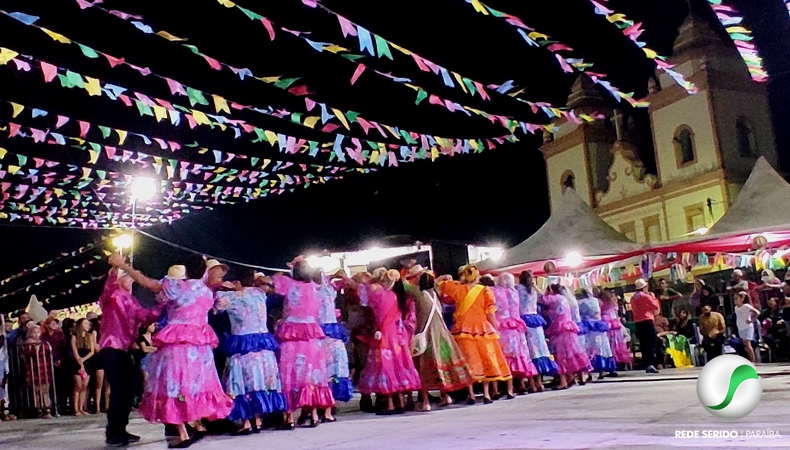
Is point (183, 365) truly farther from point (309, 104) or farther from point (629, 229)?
point (629, 229)

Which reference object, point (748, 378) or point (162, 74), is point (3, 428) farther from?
point (748, 378)

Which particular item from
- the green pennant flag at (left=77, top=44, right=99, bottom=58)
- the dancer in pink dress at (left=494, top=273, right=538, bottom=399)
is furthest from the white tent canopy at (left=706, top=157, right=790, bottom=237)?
the green pennant flag at (left=77, top=44, right=99, bottom=58)

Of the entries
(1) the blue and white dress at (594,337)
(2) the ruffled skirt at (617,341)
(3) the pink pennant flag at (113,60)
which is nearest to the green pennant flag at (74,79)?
(3) the pink pennant flag at (113,60)

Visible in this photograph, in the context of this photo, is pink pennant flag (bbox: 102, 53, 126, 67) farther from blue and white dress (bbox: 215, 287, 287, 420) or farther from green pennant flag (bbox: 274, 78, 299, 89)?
blue and white dress (bbox: 215, 287, 287, 420)

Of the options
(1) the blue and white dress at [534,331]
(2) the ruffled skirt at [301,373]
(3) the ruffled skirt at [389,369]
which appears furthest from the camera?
(1) the blue and white dress at [534,331]

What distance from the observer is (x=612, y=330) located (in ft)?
41.9

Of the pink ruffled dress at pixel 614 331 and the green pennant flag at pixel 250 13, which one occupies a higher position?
the green pennant flag at pixel 250 13

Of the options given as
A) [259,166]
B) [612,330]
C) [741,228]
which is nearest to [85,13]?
[259,166]

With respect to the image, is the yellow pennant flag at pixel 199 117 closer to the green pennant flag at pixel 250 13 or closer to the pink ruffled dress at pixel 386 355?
the green pennant flag at pixel 250 13

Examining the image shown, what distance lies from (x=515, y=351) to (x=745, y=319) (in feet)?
18.1

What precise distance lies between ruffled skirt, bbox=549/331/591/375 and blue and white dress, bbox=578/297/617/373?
1.07m

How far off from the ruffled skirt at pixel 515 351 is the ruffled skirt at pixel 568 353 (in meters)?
0.98

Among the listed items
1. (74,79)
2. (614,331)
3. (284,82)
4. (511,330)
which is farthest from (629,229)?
(74,79)

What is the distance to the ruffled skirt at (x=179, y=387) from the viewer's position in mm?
5918
